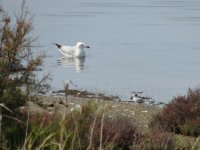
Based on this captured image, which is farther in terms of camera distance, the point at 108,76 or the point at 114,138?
the point at 108,76

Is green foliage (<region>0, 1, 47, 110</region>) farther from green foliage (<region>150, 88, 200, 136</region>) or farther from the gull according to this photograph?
the gull

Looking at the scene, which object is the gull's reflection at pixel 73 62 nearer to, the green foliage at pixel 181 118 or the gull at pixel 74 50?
the gull at pixel 74 50

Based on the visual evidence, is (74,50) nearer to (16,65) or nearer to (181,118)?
(181,118)

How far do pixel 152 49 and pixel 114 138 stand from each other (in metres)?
27.2

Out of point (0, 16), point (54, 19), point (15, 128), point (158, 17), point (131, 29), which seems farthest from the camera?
point (158, 17)

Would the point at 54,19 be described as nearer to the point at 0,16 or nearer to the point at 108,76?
the point at 108,76

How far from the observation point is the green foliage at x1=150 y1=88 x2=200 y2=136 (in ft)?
37.1

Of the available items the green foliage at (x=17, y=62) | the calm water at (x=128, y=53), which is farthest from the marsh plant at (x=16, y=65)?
the calm water at (x=128, y=53)

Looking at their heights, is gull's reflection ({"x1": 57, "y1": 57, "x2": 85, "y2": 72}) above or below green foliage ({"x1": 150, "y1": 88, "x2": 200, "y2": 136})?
above

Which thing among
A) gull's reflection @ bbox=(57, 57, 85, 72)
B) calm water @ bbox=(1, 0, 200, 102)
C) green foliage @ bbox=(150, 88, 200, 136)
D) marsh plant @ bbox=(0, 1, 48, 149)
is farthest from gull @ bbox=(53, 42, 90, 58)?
marsh plant @ bbox=(0, 1, 48, 149)

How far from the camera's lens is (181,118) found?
38.9ft

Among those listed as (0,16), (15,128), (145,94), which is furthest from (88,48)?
(15,128)

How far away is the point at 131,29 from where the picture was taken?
45.2m

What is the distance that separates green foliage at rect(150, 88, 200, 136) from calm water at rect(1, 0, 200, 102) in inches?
338
